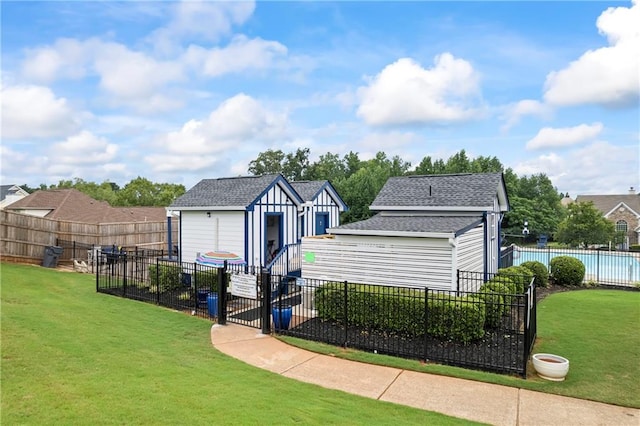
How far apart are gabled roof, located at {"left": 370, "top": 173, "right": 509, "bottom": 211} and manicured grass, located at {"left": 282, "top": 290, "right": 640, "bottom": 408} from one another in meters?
4.18

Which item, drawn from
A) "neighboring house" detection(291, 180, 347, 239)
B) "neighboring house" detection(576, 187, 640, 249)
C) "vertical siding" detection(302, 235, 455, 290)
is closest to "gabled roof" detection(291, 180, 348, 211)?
"neighboring house" detection(291, 180, 347, 239)

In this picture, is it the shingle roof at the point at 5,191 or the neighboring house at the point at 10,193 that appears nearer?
the neighboring house at the point at 10,193

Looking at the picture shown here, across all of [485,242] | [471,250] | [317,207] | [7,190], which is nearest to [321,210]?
[317,207]

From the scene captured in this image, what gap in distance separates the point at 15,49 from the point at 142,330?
1027cm

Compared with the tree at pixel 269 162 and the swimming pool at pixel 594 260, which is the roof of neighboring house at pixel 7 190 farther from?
the swimming pool at pixel 594 260

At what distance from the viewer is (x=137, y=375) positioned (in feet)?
18.6

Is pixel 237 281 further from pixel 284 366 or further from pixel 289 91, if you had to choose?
pixel 289 91

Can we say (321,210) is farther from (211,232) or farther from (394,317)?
(394,317)

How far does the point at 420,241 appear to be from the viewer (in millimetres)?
10539

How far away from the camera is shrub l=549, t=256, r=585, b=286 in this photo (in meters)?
17.0

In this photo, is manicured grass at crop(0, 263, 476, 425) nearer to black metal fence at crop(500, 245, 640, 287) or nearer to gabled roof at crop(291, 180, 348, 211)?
gabled roof at crop(291, 180, 348, 211)

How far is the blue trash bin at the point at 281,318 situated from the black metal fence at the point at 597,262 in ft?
39.3

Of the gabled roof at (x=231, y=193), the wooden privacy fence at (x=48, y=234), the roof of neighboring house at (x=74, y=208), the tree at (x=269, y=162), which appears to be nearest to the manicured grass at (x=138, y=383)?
the gabled roof at (x=231, y=193)

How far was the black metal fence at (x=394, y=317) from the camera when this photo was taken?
787 cm
